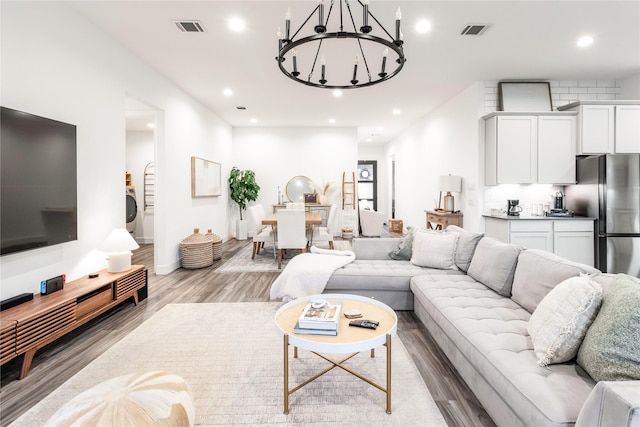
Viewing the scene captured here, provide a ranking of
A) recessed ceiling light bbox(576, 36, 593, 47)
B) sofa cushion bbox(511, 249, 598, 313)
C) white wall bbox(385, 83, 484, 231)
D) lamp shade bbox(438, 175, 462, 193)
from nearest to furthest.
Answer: sofa cushion bbox(511, 249, 598, 313) < recessed ceiling light bbox(576, 36, 593, 47) < white wall bbox(385, 83, 484, 231) < lamp shade bbox(438, 175, 462, 193)

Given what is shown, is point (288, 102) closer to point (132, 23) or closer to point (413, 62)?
point (413, 62)

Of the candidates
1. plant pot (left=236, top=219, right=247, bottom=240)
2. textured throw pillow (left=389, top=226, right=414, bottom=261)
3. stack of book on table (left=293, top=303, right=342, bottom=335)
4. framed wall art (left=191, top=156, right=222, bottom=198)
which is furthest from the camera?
plant pot (left=236, top=219, right=247, bottom=240)

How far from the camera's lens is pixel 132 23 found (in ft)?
9.97

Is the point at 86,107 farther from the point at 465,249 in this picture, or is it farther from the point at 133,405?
the point at 465,249

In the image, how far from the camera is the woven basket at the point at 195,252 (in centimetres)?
483

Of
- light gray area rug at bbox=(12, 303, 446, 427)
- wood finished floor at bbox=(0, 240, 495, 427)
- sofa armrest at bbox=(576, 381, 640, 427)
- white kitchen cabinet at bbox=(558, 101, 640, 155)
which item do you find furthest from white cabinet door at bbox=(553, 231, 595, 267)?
sofa armrest at bbox=(576, 381, 640, 427)

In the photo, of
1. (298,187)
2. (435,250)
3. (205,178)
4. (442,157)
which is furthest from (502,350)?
(298,187)

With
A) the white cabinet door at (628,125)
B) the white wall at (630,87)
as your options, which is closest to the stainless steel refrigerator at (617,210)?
the white cabinet door at (628,125)

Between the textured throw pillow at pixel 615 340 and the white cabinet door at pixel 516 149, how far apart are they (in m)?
3.35

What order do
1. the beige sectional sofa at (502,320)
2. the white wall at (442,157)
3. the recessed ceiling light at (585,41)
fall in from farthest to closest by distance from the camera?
the white wall at (442,157) < the recessed ceiling light at (585,41) < the beige sectional sofa at (502,320)

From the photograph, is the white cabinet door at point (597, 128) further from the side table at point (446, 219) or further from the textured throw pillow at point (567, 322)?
the textured throw pillow at point (567, 322)

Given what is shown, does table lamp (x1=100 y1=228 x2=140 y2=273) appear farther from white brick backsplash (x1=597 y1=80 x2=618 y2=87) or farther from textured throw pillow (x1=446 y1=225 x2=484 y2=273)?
white brick backsplash (x1=597 y1=80 x2=618 y2=87)

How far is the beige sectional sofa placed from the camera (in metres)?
1.17

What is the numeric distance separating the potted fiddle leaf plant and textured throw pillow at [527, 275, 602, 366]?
21.7 ft
